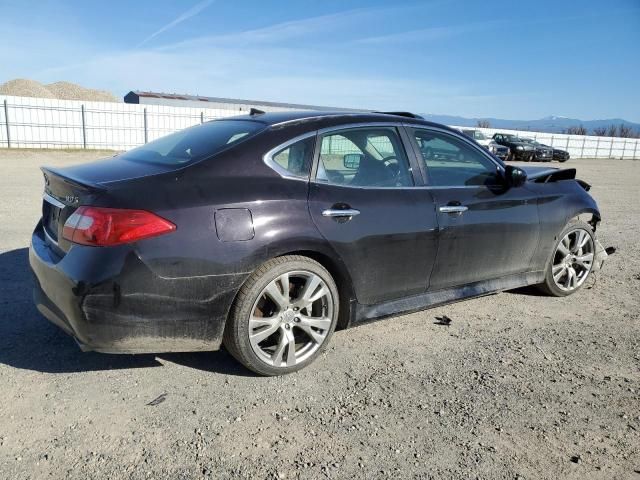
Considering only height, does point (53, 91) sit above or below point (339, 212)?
above

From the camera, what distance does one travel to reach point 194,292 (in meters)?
2.82

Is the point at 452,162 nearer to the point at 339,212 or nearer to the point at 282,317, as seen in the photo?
the point at 339,212

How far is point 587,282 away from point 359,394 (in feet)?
11.7

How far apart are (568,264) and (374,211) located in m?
2.52

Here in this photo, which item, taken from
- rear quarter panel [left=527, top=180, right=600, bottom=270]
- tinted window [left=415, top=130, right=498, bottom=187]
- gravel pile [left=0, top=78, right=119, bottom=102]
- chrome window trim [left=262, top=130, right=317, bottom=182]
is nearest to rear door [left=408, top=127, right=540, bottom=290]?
tinted window [left=415, top=130, right=498, bottom=187]

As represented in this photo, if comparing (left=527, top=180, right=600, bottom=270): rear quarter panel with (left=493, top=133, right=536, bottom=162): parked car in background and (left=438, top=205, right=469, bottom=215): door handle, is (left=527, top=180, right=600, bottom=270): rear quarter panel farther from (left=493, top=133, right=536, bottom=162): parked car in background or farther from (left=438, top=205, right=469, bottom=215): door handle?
(left=493, top=133, right=536, bottom=162): parked car in background

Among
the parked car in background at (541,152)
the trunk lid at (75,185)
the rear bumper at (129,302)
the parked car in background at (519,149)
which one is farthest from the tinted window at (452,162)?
the parked car in background at (541,152)

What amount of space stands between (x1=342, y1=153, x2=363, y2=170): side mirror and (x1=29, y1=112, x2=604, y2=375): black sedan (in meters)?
0.01

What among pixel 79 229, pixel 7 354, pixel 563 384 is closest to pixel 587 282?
pixel 563 384

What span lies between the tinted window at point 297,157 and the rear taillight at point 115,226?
2.73 ft

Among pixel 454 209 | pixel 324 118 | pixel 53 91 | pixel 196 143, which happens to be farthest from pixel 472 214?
pixel 53 91

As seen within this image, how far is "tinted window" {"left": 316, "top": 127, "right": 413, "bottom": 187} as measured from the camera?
341 cm

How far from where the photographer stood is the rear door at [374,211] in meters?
3.27

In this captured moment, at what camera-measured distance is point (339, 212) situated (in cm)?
325
